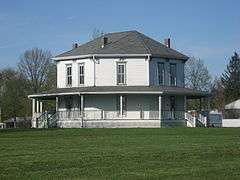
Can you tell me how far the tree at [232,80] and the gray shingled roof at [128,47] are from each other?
5245cm

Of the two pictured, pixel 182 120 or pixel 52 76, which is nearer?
pixel 182 120

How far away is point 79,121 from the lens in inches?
1975

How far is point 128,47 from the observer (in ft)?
173

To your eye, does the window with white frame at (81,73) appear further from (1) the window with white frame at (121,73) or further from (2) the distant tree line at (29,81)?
(2) the distant tree line at (29,81)

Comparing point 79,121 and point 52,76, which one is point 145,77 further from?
point 52,76

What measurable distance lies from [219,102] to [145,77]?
53.7 metres

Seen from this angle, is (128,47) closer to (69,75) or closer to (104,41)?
(104,41)

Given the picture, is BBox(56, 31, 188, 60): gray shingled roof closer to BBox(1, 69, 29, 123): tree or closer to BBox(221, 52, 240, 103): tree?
BBox(1, 69, 29, 123): tree

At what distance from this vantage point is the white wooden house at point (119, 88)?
49.8 metres

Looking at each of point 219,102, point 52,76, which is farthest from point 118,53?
point 219,102

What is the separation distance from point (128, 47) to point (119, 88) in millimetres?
4776

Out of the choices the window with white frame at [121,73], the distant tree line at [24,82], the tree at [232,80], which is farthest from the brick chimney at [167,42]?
Answer: the tree at [232,80]

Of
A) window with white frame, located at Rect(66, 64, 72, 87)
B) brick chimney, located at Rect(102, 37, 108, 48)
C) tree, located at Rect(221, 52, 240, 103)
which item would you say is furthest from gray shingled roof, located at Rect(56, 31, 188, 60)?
tree, located at Rect(221, 52, 240, 103)

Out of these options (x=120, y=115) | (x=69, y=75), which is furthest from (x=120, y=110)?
(x=69, y=75)
